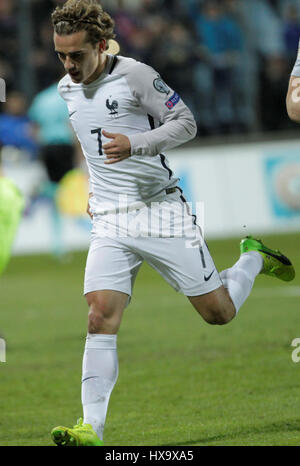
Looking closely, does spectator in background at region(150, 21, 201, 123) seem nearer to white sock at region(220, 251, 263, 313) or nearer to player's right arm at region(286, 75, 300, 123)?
white sock at region(220, 251, 263, 313)

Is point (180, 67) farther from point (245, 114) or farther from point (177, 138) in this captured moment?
point (177, 138)

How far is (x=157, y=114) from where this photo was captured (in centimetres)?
546

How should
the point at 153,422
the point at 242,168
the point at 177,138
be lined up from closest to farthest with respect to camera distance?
the point at 177,138, the point at 153,422, the point at 242,168

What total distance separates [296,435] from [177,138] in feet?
5.53

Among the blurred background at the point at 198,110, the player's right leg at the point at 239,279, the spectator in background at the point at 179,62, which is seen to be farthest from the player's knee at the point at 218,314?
the spectator in background at the point at 179,62

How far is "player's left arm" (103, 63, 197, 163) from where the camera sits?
5.24m

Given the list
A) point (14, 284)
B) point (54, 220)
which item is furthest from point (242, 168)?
point (14, 284)

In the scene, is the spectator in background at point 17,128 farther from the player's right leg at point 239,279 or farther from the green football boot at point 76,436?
the green football boot at point 76,436

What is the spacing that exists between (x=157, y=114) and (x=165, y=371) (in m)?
2.72

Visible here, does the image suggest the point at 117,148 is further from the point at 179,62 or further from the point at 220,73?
the point at 179,62

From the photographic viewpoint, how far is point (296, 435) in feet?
17.4

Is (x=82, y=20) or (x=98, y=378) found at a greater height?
(x=82, y=20)

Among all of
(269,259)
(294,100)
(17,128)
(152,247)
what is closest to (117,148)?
(152,247)

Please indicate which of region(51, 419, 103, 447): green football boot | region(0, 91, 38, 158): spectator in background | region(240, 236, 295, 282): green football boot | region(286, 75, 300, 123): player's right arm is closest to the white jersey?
region(286, 75, 300, 123): player's right arm
